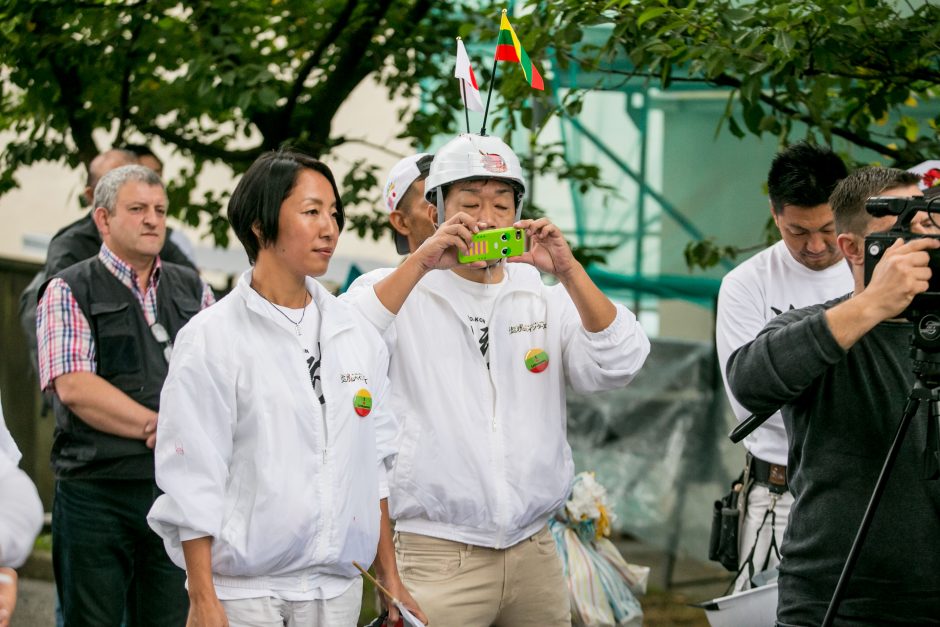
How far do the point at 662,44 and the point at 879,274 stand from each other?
1986 mm

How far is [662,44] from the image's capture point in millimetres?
4625

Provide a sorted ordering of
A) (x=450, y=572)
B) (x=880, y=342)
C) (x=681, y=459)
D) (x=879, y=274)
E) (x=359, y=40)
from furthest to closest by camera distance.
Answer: (x=681, y=459)
(x=359, y=40)
(x=450, y=572)
(x=880, y=342)
(x=879, y=274)

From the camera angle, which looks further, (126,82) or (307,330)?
(126,82)

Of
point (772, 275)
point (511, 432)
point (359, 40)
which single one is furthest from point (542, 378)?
point (359, 40)

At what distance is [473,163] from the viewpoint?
12.2ft

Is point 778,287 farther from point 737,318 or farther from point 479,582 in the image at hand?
point 479,582

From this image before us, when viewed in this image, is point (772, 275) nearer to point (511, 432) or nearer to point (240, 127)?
point (511, 432)

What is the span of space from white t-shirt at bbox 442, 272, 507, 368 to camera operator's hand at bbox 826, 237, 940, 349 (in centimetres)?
118

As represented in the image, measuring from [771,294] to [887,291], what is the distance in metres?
1.71

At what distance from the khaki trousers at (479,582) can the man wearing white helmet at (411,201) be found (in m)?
1.13

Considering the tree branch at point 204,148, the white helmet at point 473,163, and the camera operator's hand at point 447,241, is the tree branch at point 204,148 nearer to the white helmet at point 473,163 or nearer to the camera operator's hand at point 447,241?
the white helmet at point 473,163

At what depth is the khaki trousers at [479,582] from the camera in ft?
12.0

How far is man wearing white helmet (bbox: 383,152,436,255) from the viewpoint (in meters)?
4.42

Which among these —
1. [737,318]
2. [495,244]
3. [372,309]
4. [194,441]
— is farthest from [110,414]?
[737,318]
